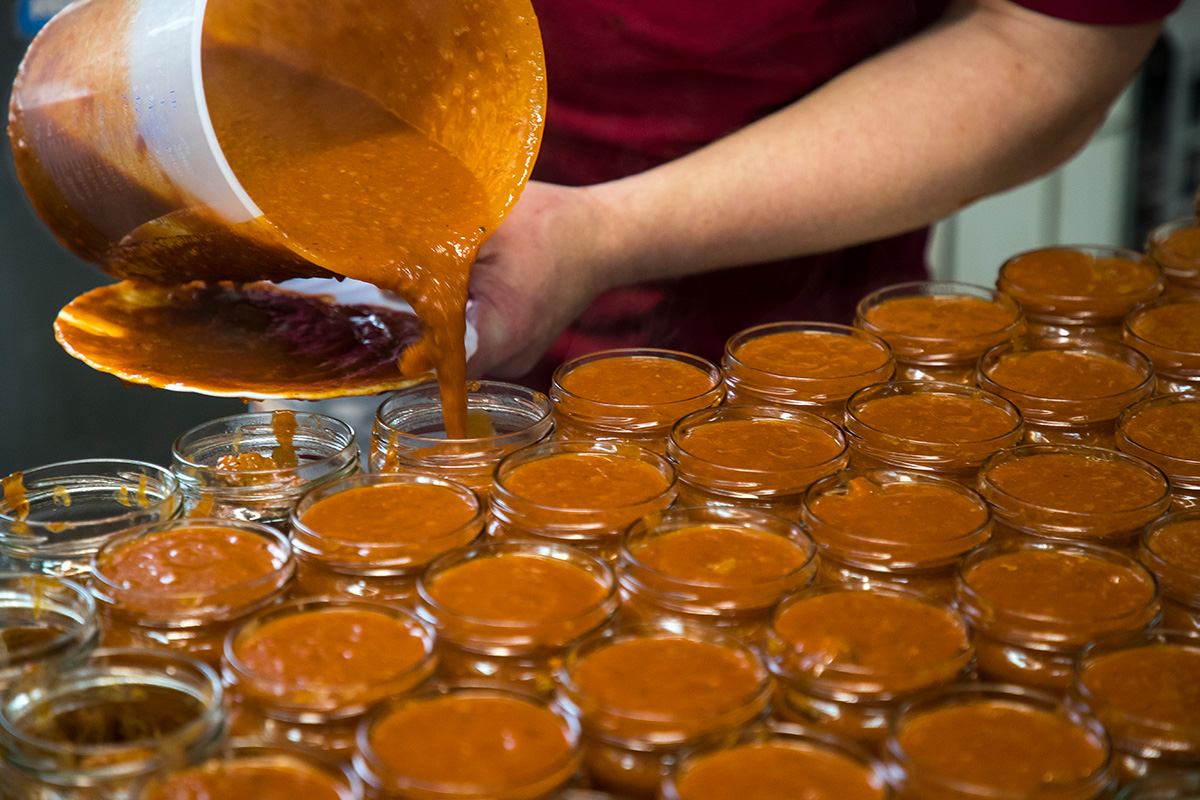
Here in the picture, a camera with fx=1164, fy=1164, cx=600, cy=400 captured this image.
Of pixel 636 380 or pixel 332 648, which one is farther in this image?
pixel 636 380

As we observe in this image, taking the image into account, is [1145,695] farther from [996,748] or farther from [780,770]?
[780,770]

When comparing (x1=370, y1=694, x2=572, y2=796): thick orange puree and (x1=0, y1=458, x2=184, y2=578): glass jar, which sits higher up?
(x1=0, y1=458, x2=184, y2=578): glass jar

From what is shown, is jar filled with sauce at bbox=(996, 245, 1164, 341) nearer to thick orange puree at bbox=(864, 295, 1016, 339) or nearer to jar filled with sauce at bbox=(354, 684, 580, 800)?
thick orange puree at bbox=(864, 295, 1016, 339)

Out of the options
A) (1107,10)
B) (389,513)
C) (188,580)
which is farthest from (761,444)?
(1107,10)

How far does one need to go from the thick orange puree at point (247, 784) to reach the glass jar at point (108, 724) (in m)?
0.01

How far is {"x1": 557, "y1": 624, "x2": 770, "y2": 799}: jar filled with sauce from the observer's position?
95cm

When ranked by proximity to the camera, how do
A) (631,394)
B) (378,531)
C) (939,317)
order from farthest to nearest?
(939,317), (631,394), (378,531)

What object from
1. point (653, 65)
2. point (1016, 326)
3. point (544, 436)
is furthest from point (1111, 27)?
point (544, 436)

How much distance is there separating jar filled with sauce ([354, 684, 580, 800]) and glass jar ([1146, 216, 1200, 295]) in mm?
1520

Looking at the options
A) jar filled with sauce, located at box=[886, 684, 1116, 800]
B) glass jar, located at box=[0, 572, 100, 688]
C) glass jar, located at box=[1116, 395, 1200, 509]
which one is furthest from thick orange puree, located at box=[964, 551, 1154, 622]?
glass jar, located at box=[0, 572, 100, 688]

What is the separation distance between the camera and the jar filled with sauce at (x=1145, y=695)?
0.96m

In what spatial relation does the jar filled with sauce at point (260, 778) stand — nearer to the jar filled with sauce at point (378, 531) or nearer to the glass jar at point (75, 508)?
the jar filled with sauce at point (378, 531)

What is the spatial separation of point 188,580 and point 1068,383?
1195 millimetres

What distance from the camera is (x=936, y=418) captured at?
154 cm
